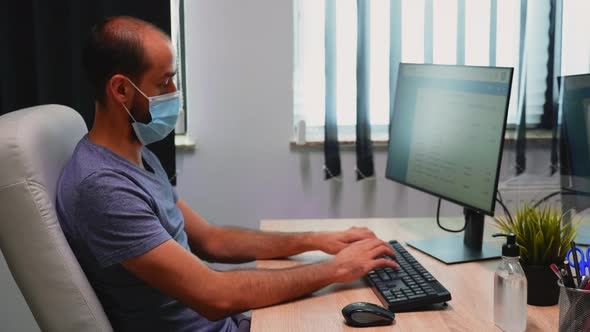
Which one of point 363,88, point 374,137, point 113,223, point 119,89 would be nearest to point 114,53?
point 119,89

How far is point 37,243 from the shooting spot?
1271 mm

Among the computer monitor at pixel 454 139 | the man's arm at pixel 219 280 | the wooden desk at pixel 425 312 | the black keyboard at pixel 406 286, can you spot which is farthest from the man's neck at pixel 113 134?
the computer monitor at pixel 454 139

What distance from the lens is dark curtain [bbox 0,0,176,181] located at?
254 cm

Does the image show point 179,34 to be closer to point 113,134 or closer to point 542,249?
point 113,134

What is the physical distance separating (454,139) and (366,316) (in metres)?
0.65

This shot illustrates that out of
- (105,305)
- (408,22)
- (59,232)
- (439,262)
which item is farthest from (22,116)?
(408,22)

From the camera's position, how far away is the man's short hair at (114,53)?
5.10ft

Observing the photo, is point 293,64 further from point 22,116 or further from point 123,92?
point 22,116

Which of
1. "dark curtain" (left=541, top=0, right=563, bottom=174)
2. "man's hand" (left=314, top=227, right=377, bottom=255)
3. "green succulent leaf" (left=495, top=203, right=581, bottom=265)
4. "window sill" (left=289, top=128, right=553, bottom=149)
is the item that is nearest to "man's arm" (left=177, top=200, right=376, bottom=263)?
"man's hand" (left=314, top=227, right=377, bottom=255)

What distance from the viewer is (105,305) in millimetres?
1491

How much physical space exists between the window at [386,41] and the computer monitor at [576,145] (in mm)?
971

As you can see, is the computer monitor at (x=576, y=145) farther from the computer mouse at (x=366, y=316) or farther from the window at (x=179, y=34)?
the window at (x=179, y=34)

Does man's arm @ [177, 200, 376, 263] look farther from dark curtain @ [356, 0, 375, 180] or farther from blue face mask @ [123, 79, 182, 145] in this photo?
dark curtain @ [356, 0, 375, 180]

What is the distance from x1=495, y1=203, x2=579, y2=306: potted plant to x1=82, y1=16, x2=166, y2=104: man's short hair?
0.90 metres
